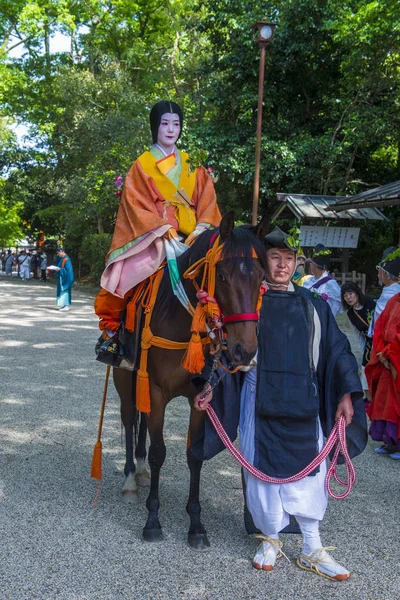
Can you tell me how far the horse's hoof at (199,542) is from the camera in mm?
3455

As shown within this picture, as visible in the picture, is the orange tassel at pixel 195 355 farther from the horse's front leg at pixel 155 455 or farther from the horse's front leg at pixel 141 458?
the horse's front leg at pixel 141 458

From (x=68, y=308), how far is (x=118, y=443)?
11.8m

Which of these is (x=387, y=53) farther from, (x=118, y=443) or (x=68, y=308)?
(x=118, y=443)

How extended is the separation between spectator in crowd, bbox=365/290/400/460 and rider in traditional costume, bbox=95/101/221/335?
202cm

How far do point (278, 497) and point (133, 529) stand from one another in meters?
1.02

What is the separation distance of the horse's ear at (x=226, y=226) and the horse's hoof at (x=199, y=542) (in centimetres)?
177

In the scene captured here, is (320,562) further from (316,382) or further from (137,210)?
(137,210)

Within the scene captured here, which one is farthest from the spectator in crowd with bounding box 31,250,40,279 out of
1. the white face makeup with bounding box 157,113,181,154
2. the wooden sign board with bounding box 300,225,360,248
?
the white face makeup with bounding box 157,113,181,154

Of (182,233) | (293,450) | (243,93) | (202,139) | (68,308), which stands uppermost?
(243,93)

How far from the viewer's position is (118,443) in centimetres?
545

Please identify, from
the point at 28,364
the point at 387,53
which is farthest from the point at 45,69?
the point at 28,364

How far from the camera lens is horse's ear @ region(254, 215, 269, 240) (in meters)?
3.02

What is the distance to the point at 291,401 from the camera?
3.21 m

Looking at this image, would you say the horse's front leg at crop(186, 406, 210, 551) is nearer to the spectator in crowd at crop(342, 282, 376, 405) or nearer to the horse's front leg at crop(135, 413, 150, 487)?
the horse's front leg at crop(135, 413, 150, 487)
